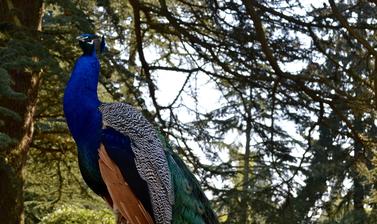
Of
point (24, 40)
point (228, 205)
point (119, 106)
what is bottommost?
point (119, 106)

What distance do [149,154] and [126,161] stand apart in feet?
0.36

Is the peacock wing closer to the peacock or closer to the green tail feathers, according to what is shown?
the peacock

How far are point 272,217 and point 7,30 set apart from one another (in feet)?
10.2

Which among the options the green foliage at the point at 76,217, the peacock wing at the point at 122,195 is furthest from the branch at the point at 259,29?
the green foliage at the point at 76,217

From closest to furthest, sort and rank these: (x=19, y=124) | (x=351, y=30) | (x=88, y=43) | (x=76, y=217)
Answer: (x=88, y=43), (x=351, y=30), (x=19, y=124), (x=76, y=217)

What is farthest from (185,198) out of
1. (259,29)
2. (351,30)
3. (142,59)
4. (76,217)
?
(76,217)

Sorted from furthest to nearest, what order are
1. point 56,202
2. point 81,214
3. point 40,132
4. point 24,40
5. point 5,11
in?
point 81,214 < point 56,202 < point 40,132 < point 5,11 < point 24,40

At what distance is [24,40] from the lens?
198 inches

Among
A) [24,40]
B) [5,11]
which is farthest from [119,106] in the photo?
[5,11]

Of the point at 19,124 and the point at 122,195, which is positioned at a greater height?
the point at 19,124

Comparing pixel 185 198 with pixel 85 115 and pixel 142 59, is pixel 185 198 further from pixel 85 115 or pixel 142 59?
pixel 142 59

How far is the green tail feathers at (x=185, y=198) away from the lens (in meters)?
3.61

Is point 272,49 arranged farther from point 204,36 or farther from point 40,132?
point 40,132

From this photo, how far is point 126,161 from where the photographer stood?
3.46 meters
